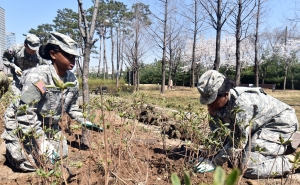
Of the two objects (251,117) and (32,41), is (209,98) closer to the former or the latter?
(251,117)

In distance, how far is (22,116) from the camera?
2.45 m

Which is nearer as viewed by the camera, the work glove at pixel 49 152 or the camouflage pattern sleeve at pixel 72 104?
the work glove at pixel 49 152

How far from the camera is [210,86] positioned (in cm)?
233

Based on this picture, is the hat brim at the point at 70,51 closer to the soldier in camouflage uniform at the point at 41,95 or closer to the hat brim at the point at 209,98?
the soldier in camouflage uniform at the point at 41,95

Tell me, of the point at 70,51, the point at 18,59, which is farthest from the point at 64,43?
the point at 18,59

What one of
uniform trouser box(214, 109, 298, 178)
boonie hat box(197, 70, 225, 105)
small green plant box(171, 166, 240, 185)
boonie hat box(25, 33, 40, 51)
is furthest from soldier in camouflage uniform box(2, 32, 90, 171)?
small green plant box(171, 166, 240, 185)

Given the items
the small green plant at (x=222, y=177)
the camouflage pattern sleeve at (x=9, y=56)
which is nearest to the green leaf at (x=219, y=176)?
the small green plant at (x=222, y=177)

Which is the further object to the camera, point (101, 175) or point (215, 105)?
point (215, 105)

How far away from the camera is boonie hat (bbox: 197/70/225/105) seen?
7.68 feet

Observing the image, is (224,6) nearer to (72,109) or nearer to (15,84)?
(15,84)

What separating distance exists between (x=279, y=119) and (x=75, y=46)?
7.11 feet

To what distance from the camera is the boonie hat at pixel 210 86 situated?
2342 mm

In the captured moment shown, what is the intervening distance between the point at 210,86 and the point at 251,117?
0.53 m

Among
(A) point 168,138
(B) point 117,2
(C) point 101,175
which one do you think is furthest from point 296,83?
(C) point 101,175
